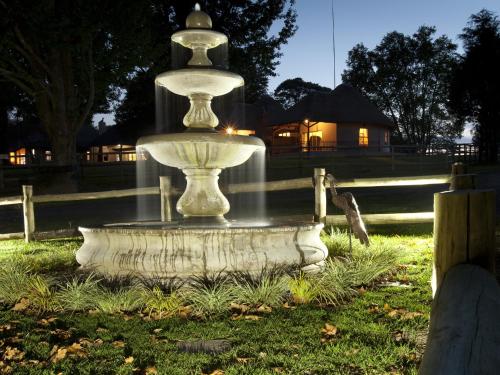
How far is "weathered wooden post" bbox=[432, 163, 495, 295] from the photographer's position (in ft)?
6.25

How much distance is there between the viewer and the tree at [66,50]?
66.8ft

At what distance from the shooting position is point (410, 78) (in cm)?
5869

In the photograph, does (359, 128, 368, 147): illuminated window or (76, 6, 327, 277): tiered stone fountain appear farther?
(359, 128, 368, 147): illuminated window

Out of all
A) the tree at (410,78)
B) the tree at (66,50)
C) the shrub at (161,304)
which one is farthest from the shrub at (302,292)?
the tree at (410,78)

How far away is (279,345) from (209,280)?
83.6 inches

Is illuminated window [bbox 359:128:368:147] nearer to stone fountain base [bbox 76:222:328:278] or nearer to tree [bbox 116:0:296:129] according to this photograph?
tree [bbox 116:0:296:129]

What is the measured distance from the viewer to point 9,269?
681cm

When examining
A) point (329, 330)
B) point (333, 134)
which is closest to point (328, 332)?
point (329, 330)

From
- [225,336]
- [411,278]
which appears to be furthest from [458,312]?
[411,278]

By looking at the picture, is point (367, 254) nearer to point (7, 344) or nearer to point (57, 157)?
point (7, 344)

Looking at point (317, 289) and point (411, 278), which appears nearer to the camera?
point (317, 289)

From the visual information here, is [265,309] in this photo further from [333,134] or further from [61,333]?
[333,134]

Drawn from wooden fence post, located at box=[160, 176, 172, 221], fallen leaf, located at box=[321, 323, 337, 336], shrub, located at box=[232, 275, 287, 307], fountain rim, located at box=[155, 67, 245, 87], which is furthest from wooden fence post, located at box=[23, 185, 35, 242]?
fallen leaf, located at box=[321, 323, 337, 336]

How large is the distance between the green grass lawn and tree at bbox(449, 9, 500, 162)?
40.7 metres
